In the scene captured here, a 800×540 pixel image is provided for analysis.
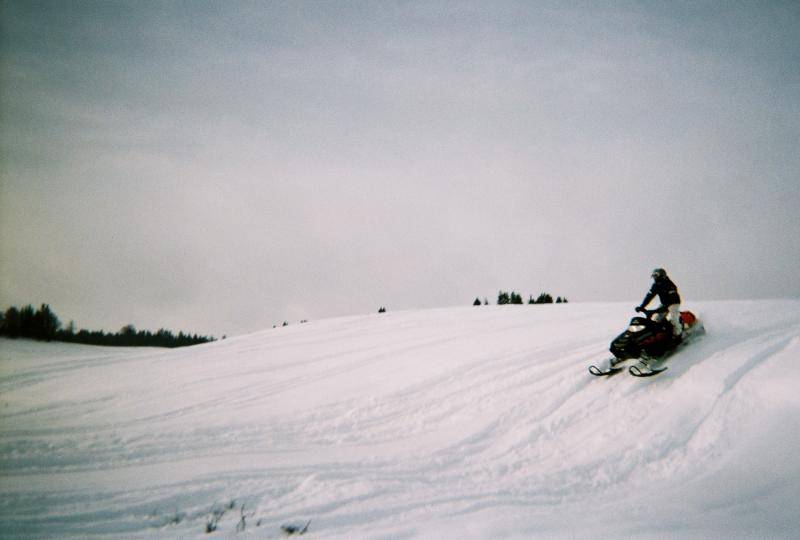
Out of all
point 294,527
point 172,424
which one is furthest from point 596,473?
point 172,424

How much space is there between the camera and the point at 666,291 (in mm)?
8734

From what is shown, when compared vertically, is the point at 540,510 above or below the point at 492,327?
below

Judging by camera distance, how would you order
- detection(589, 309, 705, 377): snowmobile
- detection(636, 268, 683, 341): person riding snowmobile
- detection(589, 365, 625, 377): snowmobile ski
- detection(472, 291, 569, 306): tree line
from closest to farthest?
detection(589, 309, 705, 377): snowmobile, detection(589, 365, 625, 377): snowmobile ski, detection(636, 268, 683, 341): person riding snowmobile, detection(472, 291, 569, 306): tree line

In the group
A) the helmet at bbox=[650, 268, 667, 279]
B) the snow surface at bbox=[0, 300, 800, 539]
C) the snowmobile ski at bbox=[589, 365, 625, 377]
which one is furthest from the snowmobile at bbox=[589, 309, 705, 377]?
the helmet at bbox=[650, 268, 667, 279]

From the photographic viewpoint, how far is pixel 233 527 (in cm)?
407

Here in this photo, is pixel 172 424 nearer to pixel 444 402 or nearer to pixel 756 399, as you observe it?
pixel 444 402

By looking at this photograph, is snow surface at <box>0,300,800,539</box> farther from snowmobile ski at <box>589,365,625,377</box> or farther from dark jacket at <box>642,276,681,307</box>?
dark jacket at <box>642,276,681,307</box>

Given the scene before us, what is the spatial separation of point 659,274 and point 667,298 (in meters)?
0.55

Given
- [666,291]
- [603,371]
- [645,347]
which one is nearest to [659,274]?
[666,291]

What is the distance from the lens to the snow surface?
4.29 m

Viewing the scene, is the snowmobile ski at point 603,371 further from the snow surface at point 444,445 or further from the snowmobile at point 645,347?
the snow surface at point 444,445

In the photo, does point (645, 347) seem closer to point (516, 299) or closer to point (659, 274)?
point (659, 274)

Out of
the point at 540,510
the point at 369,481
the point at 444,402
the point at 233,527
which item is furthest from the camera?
the point at 444,402

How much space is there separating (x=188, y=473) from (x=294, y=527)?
230 centimetres
